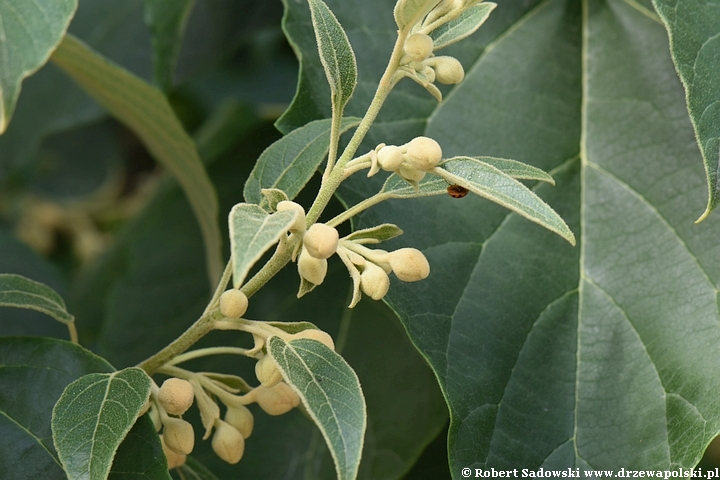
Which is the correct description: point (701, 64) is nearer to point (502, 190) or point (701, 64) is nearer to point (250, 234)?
point (502, 190)

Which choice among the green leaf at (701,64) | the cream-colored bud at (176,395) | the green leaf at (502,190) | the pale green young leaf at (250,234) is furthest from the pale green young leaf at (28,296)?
the green leaf at (701,64)

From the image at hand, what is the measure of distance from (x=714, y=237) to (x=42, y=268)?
1.17m

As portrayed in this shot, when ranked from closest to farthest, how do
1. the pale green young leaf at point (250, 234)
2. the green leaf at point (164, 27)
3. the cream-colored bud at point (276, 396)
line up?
the pale green young leaf at point (250, 234)
the cream-colored bud at point (276, 396)
the green leaf at point (164, 27)

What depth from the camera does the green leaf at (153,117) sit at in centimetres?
84

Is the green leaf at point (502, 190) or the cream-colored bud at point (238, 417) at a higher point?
the green leaf at point (502, 190)

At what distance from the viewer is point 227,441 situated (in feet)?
2.06

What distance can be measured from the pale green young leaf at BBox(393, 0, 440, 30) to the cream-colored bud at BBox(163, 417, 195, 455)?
0.34 meters

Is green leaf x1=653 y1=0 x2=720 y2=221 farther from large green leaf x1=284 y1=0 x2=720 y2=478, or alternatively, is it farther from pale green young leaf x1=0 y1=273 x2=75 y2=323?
pale green young leaf x1=0 y1=273 x2=75 y2=323

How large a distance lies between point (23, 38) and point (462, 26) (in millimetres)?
312

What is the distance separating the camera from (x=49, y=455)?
59 centimetres

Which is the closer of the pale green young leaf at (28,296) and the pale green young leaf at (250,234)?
the pale green young leaf at (250,234)

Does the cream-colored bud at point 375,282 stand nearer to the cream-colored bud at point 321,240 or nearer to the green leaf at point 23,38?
the cream-colored bud at point 321,240

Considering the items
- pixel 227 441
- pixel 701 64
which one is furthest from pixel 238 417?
pixel 701 64

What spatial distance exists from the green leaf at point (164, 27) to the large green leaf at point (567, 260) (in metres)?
0.32
